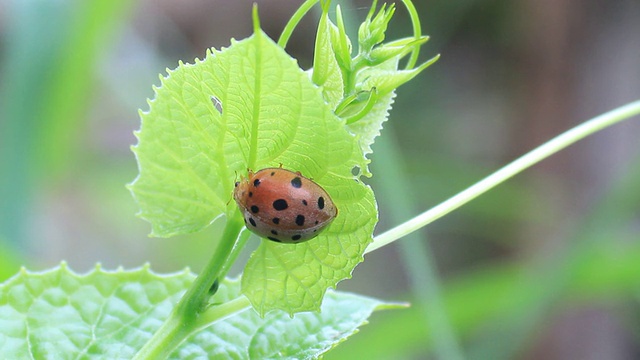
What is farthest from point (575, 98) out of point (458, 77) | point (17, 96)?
point (17, 96)

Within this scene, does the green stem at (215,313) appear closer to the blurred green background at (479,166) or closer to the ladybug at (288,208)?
the ladybug at (288,208)

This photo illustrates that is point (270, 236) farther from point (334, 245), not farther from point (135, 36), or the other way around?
point (135, 36)

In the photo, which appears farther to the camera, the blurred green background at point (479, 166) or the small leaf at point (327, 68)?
the blurred green background at point (479, 166)

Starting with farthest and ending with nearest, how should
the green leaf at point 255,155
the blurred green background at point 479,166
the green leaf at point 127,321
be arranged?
the blurred green background at point 479,166 → the green leaf at point 127,321 → the green leaf at point 255,155

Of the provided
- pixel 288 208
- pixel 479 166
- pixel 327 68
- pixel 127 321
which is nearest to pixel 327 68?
pixel 327 68

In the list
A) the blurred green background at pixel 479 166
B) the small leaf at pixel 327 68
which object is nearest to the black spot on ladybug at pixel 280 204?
the small leaf at pixel 327 68

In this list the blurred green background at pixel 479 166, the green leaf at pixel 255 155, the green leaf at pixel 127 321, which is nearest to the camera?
the green leaf at pixel 255 155

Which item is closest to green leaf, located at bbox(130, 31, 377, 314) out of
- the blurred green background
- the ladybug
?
the ladybug

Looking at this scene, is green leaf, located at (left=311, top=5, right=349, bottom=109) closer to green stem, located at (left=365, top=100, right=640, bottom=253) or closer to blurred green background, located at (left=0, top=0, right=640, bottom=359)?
green stem, located at (left=365, top=100, right=640, bottom=253)
